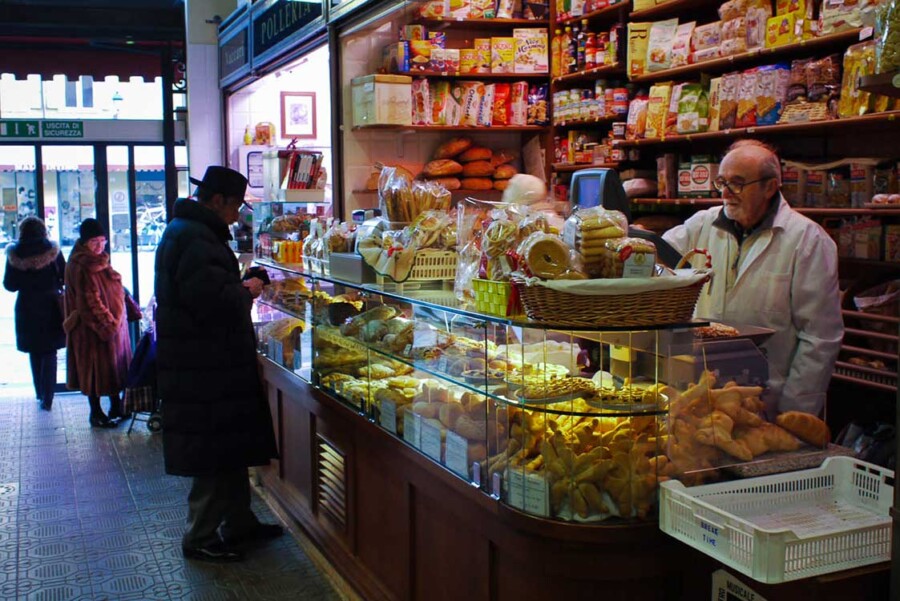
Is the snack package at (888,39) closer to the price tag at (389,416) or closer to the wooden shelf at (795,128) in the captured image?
the price tag at (389,416)

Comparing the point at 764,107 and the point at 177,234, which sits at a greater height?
the point at 764,107

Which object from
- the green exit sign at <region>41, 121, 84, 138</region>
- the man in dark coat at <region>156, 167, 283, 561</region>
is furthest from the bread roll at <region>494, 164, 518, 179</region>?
the green exit sign at <region>41, 121, 84, 138</region>

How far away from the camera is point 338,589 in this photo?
4203mm

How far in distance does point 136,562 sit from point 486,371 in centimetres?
263

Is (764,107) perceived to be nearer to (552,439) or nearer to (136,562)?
(552,439)

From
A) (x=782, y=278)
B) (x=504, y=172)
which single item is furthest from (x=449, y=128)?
(x=782, y=278)

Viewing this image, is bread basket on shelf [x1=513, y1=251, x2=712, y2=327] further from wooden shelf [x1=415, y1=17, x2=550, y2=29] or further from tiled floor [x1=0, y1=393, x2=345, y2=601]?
wooden shelf [x1=415, y1=17, x2=550, y2=29]

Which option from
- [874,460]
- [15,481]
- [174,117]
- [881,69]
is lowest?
[15,481]

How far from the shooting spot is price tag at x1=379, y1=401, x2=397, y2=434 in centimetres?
357

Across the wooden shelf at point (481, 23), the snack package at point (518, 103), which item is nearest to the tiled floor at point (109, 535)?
the snack package at point (518, 103)

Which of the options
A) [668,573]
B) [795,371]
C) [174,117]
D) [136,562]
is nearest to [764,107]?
[795,371]

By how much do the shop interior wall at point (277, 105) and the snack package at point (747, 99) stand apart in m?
3.70

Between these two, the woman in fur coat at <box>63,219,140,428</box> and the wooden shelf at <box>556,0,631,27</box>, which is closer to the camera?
the wooden shelf at <box>556,0,631,27</box>

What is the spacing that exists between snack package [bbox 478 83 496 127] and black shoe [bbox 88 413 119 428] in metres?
3.91
